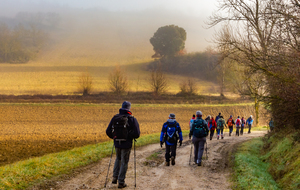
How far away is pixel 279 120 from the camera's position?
1327 centimetres

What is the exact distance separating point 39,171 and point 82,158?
2906 millimetres

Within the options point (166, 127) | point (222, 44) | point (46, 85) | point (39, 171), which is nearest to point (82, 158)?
point (39, 171)

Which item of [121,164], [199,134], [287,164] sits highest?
[199,134]

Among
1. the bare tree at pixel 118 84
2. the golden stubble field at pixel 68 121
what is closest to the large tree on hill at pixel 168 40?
the bare tree at pixel 118 84

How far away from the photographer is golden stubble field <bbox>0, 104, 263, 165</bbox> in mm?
21906

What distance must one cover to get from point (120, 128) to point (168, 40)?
9104cm

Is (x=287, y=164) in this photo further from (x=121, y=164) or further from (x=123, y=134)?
(x=123, y=134)

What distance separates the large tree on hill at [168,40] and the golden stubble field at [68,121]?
4801 cm

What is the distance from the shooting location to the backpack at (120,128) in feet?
23.5

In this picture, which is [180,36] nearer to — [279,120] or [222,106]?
[222,106]

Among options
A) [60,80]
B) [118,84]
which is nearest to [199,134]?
[118,84]

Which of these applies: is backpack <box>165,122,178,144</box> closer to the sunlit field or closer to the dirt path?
the dirt path

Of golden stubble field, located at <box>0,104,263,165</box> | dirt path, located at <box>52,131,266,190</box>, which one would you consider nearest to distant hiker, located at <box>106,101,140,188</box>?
dirt path, located at <box>52,131,266,190</box>

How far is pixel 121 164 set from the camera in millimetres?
7383
